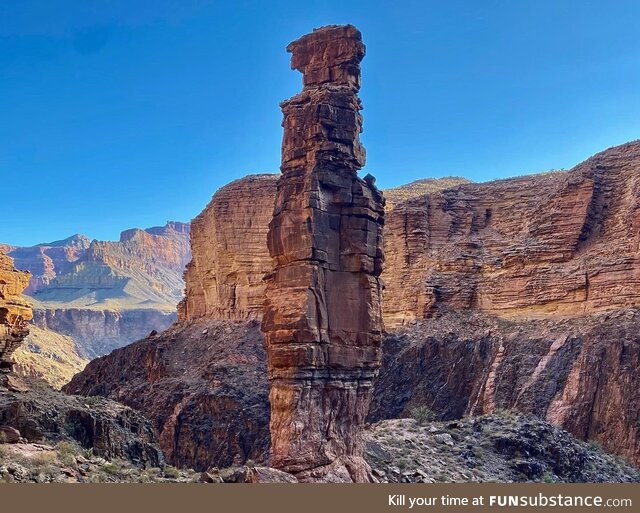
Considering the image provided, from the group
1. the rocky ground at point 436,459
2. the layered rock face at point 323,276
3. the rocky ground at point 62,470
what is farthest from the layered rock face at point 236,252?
the rocky ground at point 62,470

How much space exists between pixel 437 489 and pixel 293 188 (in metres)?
11.9

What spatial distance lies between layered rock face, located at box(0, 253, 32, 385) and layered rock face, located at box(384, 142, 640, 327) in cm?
4266

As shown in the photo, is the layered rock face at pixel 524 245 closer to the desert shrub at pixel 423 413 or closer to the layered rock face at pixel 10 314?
the desert shrub at pixel 423 413

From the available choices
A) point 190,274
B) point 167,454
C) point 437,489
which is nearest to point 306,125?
point 437,489

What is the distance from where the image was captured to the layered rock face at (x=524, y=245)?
78.4 m

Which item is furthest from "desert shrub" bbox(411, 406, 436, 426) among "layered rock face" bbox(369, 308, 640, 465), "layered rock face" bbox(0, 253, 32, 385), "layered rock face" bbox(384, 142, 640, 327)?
"layered rock face" bbox(0, 253, 32, 385)

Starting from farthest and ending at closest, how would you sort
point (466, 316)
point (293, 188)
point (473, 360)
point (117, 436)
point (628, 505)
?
point (466, 316) < point (473, 360) < point (117, 436) < point (293, 188) < point (628, 505)

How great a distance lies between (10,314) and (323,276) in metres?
21.5

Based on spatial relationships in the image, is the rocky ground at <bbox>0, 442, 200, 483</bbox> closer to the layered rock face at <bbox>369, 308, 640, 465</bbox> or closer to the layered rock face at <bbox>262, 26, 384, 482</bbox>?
the layered rock face at <bbox>262, 26, 384, 482</bbox>

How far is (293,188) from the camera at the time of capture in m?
36.8

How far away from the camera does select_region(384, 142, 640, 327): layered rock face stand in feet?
257

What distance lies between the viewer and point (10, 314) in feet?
167

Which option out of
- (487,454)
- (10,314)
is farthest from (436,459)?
(10,314)

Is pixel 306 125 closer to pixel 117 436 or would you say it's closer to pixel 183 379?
pixel 117 436
